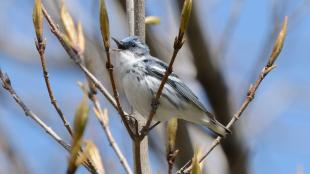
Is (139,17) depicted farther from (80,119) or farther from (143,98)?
(80,119)

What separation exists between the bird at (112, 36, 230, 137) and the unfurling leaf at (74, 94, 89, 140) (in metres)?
1.97

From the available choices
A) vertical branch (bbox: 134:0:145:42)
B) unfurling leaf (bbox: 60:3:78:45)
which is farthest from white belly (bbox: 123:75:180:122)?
unfurling leaf (bbox: 60:3:78:45)

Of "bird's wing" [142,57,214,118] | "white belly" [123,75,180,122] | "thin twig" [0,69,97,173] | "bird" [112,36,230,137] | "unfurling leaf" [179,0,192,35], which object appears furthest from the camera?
"bird's wing" [142,57,214,118]

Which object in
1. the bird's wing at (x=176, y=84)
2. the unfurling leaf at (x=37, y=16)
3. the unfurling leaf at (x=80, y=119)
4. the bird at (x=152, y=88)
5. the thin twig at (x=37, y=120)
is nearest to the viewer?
the unfurling leaf at (x=80, y=119)

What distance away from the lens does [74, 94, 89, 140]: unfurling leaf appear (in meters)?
1.37

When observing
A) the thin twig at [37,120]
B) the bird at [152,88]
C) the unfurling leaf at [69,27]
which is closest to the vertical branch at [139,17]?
the unfurling leaf at [69,27]

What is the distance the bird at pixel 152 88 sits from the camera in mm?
3514

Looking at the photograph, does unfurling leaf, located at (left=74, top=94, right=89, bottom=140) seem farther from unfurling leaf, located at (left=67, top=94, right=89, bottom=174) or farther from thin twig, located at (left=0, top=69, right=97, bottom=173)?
thin twig, located at (left=0, top=69, right=97, bottom=173)

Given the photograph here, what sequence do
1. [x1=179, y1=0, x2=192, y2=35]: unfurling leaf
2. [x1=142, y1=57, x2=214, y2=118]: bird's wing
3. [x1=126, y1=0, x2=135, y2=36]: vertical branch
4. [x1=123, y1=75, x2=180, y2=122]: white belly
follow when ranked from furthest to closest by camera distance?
[x1=142, y1=57, x2=214, y2=118]: bird's wing < [x1=123, y1=75, x2=180, y2=122]: white belly < [x1=126, y1=0, x2=135, y2=36]: vertical branch < [x1=179, y1=0, x2=192, y2=35]: unfurling leaf

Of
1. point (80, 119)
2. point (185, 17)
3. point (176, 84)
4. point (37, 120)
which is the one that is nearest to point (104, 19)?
point (185, 17)

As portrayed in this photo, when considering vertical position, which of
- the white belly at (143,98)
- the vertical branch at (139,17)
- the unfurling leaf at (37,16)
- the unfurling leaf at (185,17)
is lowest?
the white belly at (143,98)

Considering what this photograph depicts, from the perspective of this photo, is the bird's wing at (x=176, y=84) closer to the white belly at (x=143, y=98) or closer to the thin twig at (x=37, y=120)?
the white belly at (x=143, y=98)

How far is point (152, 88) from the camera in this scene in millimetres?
3541

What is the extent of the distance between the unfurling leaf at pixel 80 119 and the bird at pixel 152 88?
197 centimetres
